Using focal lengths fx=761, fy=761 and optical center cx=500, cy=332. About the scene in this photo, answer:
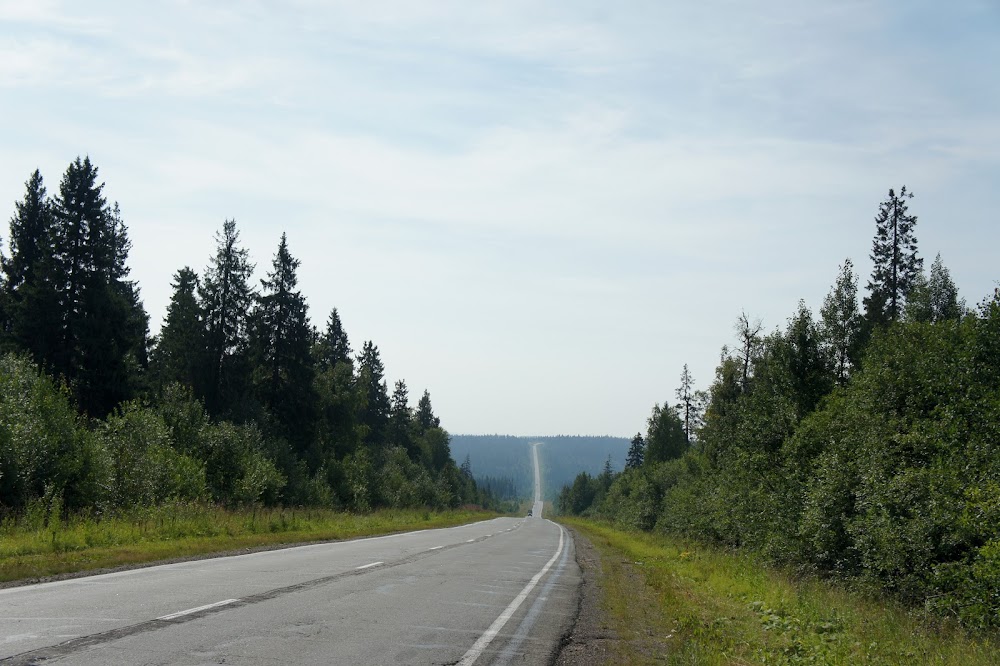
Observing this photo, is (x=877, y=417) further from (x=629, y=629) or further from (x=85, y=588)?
(x=85, y=588)

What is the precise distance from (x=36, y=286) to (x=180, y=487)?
78.4 feet

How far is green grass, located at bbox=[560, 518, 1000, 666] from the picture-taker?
9.09 meters

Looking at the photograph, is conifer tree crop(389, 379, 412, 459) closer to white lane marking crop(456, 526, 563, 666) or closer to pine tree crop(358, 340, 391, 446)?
pine tree crop(358, 340, 391, 446)

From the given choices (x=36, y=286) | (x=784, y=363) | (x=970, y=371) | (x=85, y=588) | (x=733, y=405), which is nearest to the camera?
(x=85, y=588)

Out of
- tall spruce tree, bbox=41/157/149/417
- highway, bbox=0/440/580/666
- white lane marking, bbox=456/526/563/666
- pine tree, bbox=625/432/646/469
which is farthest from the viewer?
pine tree, bbox=625/432/646/469

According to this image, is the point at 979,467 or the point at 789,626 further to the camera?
the point at 979,467

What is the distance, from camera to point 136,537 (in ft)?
63.8

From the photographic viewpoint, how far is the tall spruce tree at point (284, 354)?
196 feet

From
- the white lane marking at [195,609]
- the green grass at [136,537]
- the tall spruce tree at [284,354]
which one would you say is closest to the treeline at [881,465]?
the white lane marking at [195,609]

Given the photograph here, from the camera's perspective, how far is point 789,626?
1127 cm

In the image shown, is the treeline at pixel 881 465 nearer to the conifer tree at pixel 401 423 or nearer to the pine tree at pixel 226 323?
the pine tree at pixel 226 323

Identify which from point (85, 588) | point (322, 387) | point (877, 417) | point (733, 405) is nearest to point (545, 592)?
point (85, 588)

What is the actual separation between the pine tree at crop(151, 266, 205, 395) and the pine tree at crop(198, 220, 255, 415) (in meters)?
0.53

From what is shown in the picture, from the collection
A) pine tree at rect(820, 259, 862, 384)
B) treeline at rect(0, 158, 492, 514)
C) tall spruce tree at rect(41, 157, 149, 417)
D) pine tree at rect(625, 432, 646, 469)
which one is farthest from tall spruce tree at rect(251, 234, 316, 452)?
pine tree at rect(625, 432, 646, 469)
